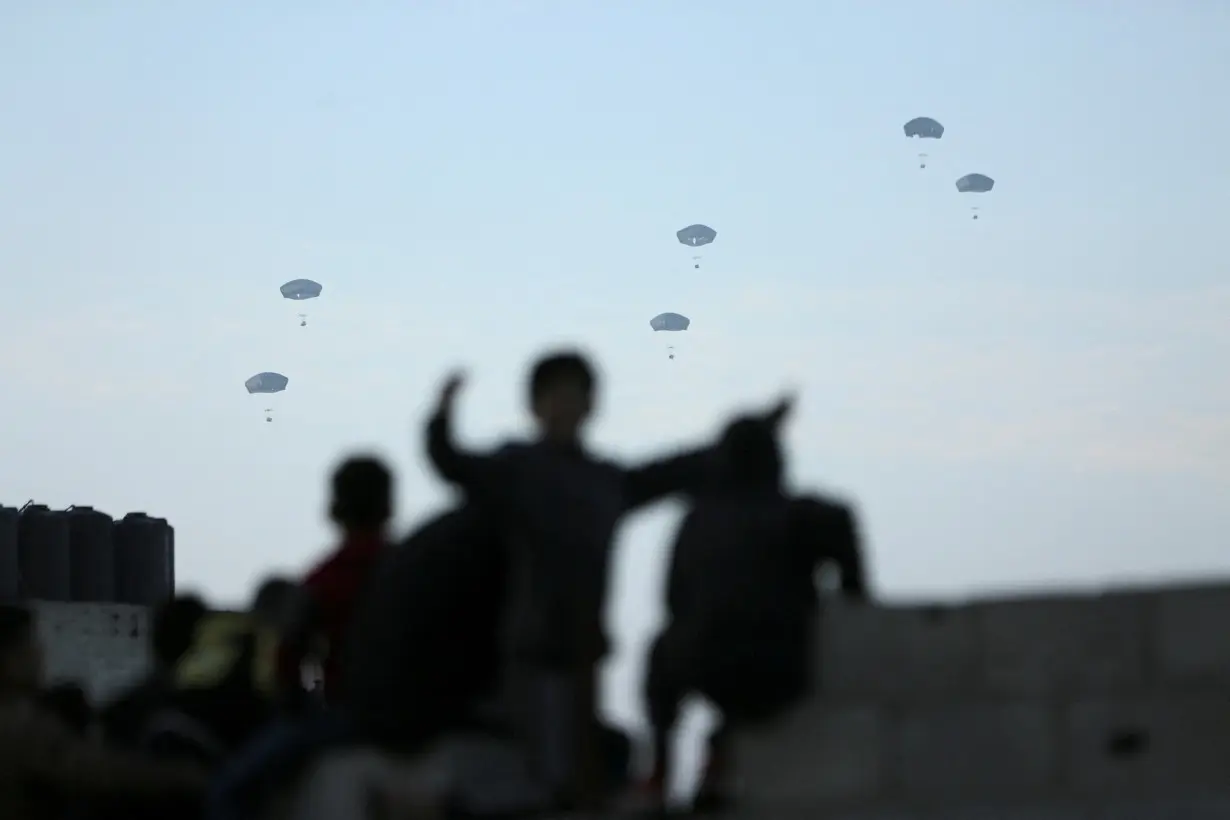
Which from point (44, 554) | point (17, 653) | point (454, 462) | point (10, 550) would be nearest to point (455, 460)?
point (454, 462)

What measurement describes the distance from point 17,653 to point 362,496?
1.25 metres

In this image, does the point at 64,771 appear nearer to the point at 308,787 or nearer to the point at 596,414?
the point at 308,787

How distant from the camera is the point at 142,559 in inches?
2224

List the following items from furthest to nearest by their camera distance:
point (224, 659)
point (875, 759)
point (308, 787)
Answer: point (224, 659), point (308, 787), point (875, 759)

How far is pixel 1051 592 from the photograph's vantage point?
6.64 meters

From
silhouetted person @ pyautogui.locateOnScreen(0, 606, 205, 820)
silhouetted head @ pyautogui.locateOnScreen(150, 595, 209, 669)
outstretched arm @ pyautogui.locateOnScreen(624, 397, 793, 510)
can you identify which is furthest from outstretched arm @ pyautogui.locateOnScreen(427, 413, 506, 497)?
silhouetted head @ pyautogui.locateOnScreen(150, 595, 209, 669)

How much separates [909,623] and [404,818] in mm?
1509

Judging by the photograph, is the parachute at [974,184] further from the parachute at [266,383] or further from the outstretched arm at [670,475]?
A: the outstretched arm at [670,475]

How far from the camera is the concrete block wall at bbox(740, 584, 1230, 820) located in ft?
21.6

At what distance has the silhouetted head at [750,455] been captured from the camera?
733cm

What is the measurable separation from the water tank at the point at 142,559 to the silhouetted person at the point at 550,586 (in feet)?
159

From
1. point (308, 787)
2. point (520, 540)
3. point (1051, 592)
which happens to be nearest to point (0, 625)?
point (308, 787)

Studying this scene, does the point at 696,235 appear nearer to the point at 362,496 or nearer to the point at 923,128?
the point at 923,128

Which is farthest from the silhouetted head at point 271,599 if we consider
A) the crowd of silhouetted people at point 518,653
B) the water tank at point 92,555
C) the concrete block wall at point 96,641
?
the water tank at point 92,555
